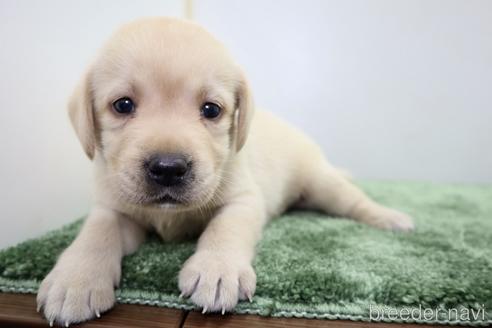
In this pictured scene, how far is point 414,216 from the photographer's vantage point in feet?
8.44

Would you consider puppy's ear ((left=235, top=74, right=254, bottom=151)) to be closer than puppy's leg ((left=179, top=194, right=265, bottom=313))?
No

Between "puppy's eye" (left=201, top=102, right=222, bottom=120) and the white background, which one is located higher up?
→ the white background

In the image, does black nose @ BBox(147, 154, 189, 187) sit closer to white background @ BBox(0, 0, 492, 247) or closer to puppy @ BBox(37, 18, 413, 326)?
puppy @ BBox(37, 18, 413, 326)

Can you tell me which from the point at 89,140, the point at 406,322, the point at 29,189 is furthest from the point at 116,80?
the point at 406,322

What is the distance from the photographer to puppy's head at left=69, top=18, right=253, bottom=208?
4.75 feet

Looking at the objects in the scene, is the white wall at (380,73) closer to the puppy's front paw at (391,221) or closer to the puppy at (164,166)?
the puppy's front paw at (391,221)

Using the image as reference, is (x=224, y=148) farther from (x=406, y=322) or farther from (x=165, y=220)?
(x=406, y=322)

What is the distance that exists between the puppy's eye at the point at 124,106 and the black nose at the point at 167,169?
1.11 feet

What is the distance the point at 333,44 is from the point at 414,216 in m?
2.20

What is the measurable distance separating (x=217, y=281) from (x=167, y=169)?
410mm

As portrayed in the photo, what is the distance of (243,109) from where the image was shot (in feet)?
6.26

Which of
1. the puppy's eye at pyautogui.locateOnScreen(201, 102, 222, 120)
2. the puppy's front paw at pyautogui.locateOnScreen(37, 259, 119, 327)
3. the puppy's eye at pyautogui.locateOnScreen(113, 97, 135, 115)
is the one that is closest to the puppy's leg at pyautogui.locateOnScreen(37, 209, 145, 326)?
the puppy's front paw at pyautogui.locateOnScreen(37, 259, 119, 327)

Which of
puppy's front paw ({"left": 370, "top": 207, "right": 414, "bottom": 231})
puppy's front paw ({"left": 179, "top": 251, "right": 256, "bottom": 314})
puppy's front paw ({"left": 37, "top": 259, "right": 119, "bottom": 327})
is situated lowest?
puppy's front paw ({"left": 37, "top": 259, "right": 119, "bottom": 327})

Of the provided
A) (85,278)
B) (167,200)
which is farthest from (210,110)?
(85,278)
